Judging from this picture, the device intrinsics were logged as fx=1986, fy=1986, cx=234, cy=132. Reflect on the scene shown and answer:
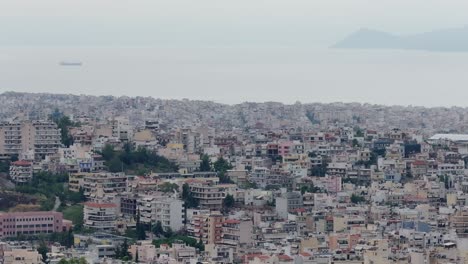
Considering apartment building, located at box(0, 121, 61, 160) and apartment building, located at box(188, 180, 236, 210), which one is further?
apartment building, located at box(0, 121, 61, 160)

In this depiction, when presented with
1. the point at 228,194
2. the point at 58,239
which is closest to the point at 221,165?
the point at 228,194

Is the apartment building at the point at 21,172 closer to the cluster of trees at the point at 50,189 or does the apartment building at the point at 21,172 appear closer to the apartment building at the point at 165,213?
the cluster of trees at the point at 50,189

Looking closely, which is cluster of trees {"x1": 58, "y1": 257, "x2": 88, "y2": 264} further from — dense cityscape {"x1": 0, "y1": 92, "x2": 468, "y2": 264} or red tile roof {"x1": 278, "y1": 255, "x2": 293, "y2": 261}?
red tile roof {"x1": 278, "y1": 255, "x2": 293, "y2": 261}

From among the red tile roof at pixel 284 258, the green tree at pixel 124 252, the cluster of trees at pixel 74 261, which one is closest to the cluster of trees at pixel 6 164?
the green tree at pixel 124 252

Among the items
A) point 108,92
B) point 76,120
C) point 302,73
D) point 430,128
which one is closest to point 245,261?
point 76,120

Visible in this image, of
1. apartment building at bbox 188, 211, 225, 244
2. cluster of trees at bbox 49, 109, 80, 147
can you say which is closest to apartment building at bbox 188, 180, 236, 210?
apartment building at bbox 188, 211, 225, 244

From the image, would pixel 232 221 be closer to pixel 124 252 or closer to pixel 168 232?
pixel 168 232
